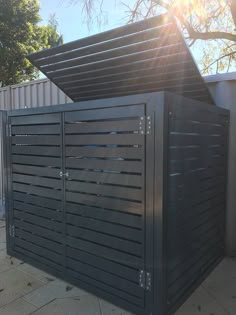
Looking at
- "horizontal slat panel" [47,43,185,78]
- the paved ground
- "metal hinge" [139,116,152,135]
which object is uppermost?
"horizontal slat panel" [47,43,185,78]

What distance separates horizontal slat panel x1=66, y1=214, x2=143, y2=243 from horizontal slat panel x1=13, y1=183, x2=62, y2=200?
0.77 ft

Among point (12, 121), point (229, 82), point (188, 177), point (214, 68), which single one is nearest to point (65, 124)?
point (12, 121)

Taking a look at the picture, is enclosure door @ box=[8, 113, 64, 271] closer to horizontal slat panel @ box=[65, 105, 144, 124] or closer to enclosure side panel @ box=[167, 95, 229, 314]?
horizontal slat panel @ box=[65, 105, 144, 124]

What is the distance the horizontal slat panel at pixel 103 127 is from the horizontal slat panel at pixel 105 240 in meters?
0.83

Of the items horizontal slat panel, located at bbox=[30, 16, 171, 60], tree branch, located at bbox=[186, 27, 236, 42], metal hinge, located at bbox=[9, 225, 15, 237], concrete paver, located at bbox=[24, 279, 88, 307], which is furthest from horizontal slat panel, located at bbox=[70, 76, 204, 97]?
tree branch, located at bbox=[186, 27, 236, 42]

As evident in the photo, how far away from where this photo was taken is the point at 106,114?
7.11ft

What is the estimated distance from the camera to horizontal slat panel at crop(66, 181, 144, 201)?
204 centimetres

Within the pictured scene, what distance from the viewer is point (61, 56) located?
2.50 m

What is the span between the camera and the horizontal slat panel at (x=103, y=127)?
2.03 meters

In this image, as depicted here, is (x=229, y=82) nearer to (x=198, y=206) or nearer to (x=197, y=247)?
(x=198, y=206)

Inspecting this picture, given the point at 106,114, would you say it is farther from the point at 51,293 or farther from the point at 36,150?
the point at 51,293

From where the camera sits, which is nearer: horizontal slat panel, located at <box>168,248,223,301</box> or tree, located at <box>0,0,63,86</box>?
horizontal slat panel, located at <box>168,248,223,301</box>

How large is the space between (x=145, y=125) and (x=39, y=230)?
162 centimetres

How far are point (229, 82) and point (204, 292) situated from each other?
2.08m
